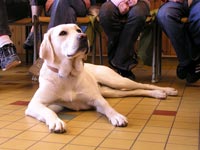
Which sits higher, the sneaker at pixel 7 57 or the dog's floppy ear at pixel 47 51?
the dog's floppy ear at pixel 47 51

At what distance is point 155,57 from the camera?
10.6 feet

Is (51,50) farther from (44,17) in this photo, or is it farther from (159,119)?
(44,17)

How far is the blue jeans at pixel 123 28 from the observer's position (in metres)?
2.98

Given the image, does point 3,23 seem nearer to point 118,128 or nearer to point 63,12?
point 63,12

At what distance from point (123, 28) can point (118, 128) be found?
4.64 feet

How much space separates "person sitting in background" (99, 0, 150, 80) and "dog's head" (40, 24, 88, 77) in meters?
0.95

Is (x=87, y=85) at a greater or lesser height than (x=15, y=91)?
greater

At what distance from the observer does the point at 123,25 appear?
9.98ft

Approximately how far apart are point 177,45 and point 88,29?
2.72 ft

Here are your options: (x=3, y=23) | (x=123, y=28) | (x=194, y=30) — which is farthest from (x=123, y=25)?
(x=3, y=23)

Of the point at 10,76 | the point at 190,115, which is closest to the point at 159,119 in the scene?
the point at 190,115

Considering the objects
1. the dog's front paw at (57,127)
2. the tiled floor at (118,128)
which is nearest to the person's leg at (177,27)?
the tiled floor at (118,128)

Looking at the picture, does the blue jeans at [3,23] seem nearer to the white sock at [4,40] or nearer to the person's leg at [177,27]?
the white sock at [4,40]

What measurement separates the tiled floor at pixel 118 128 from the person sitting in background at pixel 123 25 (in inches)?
24.2
